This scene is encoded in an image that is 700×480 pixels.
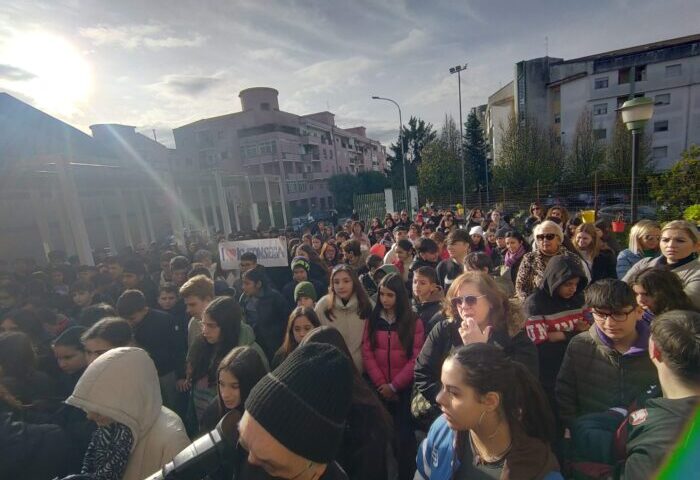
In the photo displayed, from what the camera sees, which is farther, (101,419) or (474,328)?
(474,328)

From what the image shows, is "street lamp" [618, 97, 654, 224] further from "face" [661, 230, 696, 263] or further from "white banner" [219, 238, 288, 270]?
"white banner" [219, 238, 288, 270]

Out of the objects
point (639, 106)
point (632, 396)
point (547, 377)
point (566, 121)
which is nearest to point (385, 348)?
point (547, 377)

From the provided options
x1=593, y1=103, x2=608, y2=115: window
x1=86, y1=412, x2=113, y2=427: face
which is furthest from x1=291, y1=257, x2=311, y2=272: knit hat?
x1=593, y1=103, x2=608, y2=115: window

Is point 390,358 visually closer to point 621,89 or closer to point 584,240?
point 584,240

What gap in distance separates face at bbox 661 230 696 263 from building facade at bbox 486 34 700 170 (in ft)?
108

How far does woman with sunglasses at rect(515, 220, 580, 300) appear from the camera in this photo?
11.8 feet

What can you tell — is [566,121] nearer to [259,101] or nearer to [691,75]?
[691,75]

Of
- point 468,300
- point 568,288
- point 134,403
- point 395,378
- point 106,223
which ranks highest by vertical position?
point 106,223

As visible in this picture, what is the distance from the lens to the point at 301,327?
9.71 feet

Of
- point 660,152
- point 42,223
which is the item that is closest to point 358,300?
point 42,223

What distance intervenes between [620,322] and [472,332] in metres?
0.83

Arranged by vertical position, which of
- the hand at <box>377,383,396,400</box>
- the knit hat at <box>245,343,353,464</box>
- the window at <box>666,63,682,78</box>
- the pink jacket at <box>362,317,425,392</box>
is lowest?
the hand at <box>377,383,396,400</box>

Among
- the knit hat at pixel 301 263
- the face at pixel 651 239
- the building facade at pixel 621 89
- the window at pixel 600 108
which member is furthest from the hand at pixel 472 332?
the window at pixel 600 108

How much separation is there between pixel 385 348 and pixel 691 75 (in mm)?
47363
